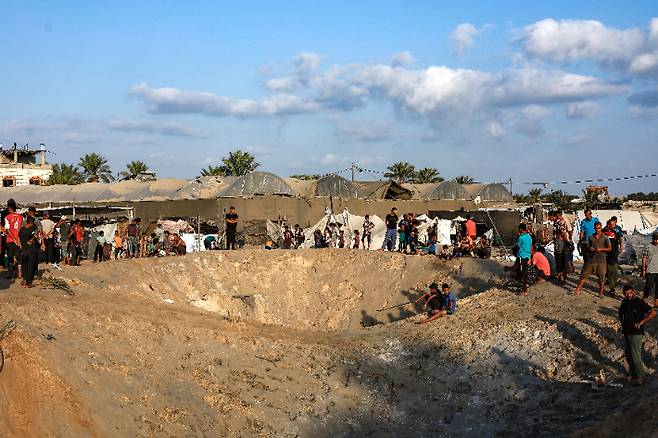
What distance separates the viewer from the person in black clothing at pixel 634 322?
12.5 m

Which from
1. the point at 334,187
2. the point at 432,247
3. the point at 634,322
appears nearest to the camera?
the point at 634,322

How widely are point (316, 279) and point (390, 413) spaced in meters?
12.3

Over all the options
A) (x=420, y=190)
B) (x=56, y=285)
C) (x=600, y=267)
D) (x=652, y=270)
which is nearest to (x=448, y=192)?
(x=420, y=190)

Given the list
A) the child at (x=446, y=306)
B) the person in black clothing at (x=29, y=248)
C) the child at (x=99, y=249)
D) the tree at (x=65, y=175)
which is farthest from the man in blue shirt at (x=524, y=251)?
the tree at (x=65, y=175)

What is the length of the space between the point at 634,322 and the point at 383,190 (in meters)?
33.4

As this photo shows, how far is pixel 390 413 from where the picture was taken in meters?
14.0

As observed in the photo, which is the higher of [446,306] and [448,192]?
[448,192]

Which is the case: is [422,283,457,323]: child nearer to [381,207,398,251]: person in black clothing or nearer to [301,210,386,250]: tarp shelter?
[381,207,398,251]: person in black clothing

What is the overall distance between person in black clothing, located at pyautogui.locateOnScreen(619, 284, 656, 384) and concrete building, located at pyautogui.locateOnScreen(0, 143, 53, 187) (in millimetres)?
57377

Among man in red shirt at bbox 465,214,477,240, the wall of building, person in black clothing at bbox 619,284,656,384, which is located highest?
the wall of building

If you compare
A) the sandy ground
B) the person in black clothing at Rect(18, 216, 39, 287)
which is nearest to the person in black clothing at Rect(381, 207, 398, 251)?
the sandy ground

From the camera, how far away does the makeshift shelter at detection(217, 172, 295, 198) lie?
1484 inches

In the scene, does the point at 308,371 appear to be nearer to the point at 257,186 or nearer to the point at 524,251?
the point at 524,251

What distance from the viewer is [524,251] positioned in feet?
61.3
